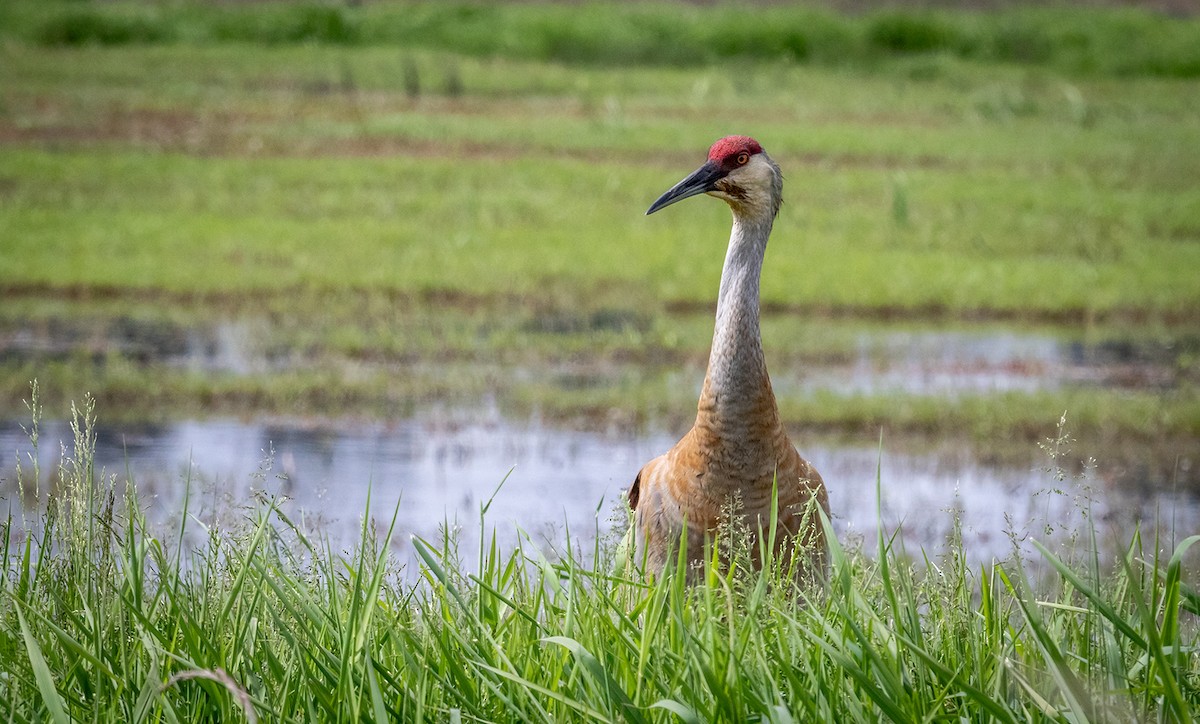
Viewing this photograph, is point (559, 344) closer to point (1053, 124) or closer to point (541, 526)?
point (541, 526)

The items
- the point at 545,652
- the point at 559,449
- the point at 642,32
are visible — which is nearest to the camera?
the point at 545,652

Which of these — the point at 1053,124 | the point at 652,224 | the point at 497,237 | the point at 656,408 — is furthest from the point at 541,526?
the point at 1053,124

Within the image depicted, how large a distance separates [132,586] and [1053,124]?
805 inches

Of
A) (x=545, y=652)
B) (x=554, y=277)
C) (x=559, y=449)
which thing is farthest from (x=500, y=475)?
(x=554, y=277)

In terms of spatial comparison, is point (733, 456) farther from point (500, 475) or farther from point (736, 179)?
point (500, 475)

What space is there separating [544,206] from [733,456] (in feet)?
38.2

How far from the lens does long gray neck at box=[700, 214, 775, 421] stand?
3881 millimetres

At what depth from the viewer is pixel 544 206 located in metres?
15.3

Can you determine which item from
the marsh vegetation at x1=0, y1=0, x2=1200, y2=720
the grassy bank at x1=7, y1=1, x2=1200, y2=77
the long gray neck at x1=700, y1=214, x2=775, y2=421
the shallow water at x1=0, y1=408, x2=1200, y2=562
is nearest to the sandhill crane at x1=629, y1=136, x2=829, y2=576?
the long gray neck at x1=700, y1=214, x2=775, y2=421

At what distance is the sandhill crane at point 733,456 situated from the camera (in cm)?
383

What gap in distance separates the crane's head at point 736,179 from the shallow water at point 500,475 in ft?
8.00

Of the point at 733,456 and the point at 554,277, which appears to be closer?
the point at 733,456

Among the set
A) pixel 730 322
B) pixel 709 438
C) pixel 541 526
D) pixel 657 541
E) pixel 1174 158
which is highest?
pixel 1174 158

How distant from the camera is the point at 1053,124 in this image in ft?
71.2
